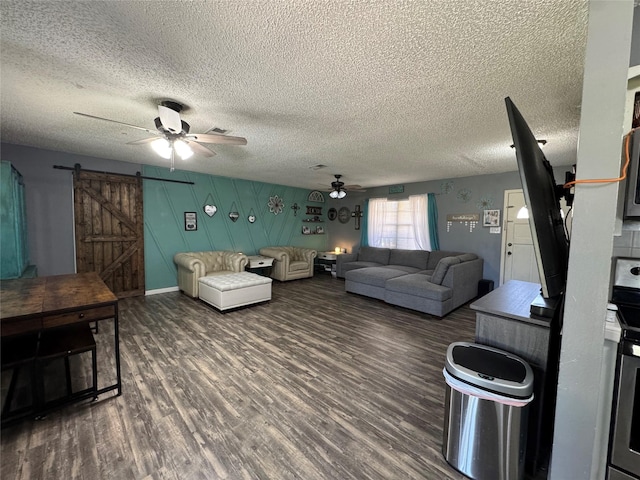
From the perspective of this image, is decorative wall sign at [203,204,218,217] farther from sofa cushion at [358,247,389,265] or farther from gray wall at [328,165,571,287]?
gray wall at [328,165,571,287]

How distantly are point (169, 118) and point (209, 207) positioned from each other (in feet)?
12.1

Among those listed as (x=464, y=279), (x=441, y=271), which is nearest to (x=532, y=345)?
(x=441, y=271)

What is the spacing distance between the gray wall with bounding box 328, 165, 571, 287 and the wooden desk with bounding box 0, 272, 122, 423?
572 cm

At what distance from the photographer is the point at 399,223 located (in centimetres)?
637

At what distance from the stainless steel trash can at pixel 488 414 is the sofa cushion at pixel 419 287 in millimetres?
2457

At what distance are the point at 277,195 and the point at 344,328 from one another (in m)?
4.38

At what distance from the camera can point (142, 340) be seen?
3016mm

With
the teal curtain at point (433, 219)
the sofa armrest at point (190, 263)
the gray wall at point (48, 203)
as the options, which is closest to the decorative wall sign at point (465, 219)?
the teal curtain at point (433, 219)

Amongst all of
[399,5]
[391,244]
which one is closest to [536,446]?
[399,5]

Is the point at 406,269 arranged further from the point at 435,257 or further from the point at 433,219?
the point at 433,219

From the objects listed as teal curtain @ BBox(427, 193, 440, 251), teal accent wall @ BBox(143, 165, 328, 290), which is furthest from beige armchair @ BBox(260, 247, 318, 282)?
teal curtain @ BBox(427, 193, 440, 251)

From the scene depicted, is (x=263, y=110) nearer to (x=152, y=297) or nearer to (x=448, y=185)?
(x=152, y=297)

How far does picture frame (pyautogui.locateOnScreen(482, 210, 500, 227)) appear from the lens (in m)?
4.94

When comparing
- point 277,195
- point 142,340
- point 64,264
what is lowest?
point 142,340
